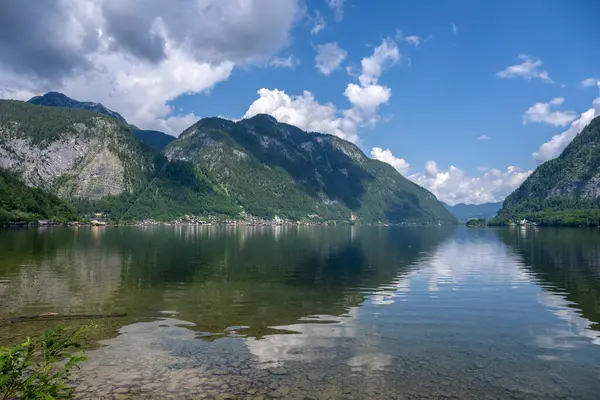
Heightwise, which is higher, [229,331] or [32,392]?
[32,392]

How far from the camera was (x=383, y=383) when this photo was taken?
20125 mm

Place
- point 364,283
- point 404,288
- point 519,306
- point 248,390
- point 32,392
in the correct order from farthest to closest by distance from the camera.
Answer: point 364,283, point 404,288, point 519,306, point 248,390, point 32,392

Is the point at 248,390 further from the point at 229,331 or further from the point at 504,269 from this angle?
the point at 504,269

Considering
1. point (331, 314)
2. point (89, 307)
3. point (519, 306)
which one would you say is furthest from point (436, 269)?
point (89, 307)

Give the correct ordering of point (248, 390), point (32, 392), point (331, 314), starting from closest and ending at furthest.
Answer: point (32, 392) < point (248, 390) < point (331, 314)

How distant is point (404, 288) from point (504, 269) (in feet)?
97.4

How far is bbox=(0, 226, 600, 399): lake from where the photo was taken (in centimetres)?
1983

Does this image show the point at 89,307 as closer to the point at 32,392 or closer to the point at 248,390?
the point at 248,390

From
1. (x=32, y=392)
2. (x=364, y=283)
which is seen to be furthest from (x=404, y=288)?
(x=32, y=392)

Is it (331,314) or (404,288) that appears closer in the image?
(331,314)

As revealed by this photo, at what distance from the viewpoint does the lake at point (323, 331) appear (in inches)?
781

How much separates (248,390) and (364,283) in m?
A: 35.4

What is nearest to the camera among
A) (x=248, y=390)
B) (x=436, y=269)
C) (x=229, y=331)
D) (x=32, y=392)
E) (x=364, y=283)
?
(x=32, y=392)

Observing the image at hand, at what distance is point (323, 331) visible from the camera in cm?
2955
